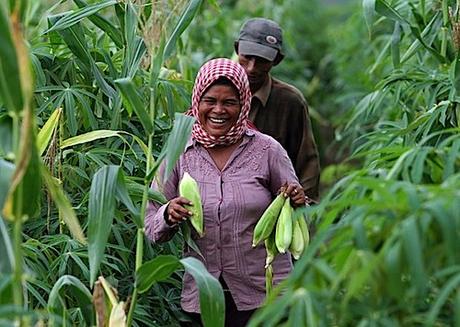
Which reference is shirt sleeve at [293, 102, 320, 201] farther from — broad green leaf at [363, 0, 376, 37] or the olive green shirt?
broad green leaf at [363, 0, 376, 37]

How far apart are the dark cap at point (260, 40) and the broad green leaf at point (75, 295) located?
164cm

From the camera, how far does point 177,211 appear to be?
375cm

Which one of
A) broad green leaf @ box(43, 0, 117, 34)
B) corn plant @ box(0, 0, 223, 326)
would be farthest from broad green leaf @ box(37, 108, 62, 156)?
broad green leaf @ box(43, 0, 117, 34)

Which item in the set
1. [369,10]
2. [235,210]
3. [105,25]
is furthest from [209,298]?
[369,10]

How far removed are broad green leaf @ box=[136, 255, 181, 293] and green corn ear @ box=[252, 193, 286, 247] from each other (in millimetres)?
428

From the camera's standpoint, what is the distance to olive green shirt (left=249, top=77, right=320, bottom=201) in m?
5.10

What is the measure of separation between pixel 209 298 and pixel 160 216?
0.53 meters

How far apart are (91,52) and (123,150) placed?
417mm

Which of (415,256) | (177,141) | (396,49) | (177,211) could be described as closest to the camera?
(415,256)

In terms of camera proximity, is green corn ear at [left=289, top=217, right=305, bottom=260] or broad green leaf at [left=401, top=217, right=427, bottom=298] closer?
broad green leaf at [left=401, top=217, right=427, bottom=298]

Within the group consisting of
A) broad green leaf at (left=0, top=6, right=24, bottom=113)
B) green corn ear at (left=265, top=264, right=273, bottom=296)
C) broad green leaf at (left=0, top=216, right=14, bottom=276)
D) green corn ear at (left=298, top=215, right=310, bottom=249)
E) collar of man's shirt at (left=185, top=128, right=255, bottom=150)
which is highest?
broad green leaf at (left=0, top=6, right=24, bottom=113)

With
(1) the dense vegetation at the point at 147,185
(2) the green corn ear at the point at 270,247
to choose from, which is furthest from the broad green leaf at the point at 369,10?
(2) the green corn ear at the point at 270,247

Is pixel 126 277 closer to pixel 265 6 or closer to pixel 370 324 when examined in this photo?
pixel 370 324

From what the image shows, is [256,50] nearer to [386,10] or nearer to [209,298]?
[386,10]
